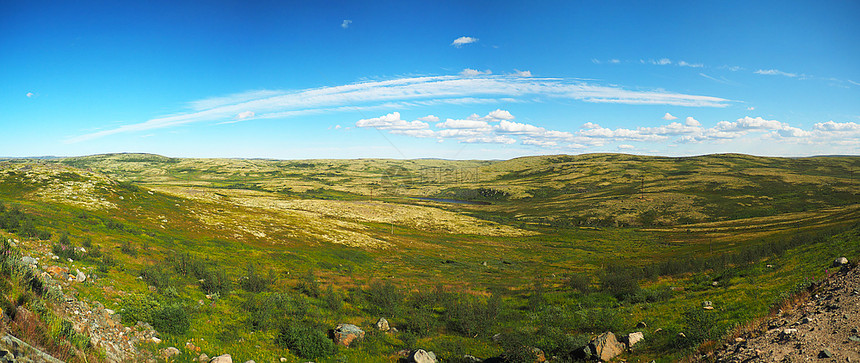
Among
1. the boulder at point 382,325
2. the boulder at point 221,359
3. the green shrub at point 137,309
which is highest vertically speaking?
the green shrub at point 137,309

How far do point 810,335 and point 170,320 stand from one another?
23197 mm

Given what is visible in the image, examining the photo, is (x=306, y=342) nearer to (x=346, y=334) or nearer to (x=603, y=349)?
(x=346, y=334)

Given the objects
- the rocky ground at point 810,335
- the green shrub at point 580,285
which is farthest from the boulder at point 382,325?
the green shrub at point 580,285

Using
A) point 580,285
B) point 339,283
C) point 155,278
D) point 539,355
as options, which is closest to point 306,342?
point 539,355

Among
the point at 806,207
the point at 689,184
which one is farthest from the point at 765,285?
the point at 689,184

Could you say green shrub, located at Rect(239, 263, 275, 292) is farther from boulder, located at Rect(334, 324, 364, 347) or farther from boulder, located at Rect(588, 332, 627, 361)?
boulder, located at Rect(588, 332, 627, 361)

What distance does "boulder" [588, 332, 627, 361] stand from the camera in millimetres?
14078

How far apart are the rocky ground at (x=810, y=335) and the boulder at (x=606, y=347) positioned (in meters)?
3.49

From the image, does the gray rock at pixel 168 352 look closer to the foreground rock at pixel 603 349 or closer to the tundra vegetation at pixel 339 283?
the tundra vegetation at pixel 339 283

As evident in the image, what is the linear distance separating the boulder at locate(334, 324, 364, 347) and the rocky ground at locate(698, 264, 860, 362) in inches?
614

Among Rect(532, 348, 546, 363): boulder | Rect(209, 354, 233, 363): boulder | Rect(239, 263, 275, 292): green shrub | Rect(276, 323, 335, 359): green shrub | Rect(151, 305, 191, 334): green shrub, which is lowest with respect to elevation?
Rect(239, 263, 275, 292): green shrub

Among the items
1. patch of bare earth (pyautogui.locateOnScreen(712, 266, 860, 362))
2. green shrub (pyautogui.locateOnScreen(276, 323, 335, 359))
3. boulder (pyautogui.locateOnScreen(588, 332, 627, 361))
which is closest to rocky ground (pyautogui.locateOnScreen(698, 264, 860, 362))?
patch of bare earth (pyautogui.locateOnScreen(712, 266, 860, 362))

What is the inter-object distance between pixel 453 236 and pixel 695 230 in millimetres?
83349

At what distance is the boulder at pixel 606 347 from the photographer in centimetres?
1408
